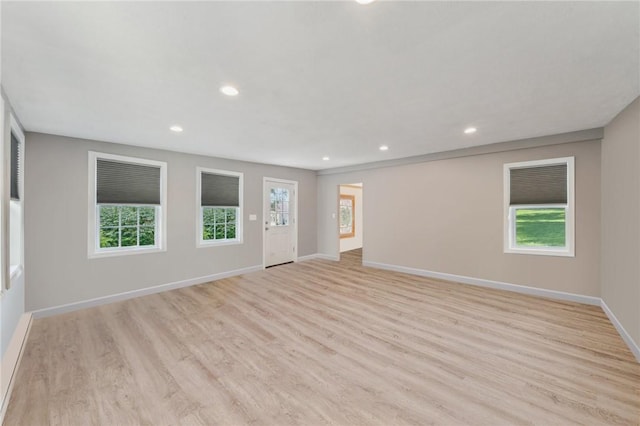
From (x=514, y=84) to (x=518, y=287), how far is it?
3.44 metres

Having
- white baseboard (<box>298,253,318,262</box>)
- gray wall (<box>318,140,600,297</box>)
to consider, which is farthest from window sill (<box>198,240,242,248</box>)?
gray wall (<box>318,140,600,297</box>)

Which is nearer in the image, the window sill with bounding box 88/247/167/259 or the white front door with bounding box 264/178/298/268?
the window sill with bounding box 88/247/167/259

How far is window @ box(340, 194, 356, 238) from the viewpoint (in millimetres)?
8828

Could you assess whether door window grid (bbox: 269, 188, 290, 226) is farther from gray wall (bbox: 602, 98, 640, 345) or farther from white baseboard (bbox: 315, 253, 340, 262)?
gray wall (bbox: 602, 98, 640, 345)

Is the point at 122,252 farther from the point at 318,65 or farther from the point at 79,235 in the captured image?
the point at 318,65

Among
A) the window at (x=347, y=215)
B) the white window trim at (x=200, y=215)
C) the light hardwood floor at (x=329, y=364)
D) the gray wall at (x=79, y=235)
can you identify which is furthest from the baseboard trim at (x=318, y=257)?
the light hardwood floor at (x=329, y=364)

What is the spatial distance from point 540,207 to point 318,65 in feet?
13.9

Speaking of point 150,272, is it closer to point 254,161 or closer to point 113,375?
point 113,375

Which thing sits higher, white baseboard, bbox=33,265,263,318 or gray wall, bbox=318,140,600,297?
gray wall, bbox=318,140,600,297

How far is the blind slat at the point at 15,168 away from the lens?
9.30 feet

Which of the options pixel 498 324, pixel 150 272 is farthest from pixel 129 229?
pixel 498 324

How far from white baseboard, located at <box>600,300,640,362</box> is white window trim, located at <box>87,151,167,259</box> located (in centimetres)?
605

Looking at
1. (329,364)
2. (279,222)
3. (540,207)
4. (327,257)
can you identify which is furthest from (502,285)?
(279,222)

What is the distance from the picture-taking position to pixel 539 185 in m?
4.15
